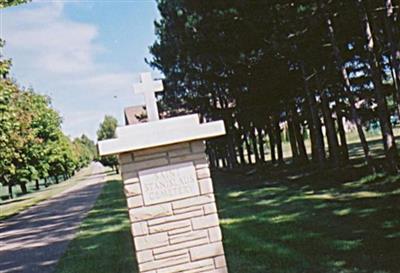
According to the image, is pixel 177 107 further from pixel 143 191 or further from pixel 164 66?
pixel 143 191

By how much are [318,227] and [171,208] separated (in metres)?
4.87

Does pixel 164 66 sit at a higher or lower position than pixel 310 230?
higher

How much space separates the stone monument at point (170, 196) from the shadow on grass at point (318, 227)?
6.94 ft

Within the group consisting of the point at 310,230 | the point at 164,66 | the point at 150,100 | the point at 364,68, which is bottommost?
the point at 310,230

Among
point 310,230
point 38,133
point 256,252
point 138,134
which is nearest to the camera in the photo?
point 138,134

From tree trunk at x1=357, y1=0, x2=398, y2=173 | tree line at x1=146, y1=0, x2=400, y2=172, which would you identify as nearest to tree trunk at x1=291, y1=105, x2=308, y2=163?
tree line at x1=146, y1=0, x2=400, y2=172

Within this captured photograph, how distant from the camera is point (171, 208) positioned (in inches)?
162

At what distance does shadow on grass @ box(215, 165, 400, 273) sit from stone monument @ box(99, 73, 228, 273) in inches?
83.3

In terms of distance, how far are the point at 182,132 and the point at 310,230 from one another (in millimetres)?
4770

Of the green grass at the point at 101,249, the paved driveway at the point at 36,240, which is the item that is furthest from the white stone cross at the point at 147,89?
the paved driveway at the point at 36,240

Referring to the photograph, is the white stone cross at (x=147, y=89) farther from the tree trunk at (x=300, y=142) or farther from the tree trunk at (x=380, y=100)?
the tree trunk at (x=300, y=142)

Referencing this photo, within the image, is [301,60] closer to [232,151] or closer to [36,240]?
[36,240]

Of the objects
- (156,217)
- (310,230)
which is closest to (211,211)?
(156,217)

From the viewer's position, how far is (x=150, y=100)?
4590 mm
